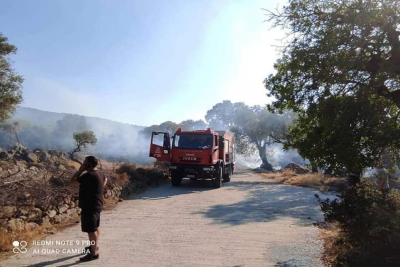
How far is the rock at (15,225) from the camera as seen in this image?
628cm

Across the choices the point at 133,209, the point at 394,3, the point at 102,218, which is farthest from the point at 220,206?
the point at 394,3

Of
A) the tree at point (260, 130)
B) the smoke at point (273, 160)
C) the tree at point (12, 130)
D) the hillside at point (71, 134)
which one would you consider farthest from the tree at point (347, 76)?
the smoke at point (273, 160)

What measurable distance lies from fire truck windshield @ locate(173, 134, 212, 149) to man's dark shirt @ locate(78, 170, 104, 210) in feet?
34.2

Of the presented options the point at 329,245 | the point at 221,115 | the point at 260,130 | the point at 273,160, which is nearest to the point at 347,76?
the point at 329,245

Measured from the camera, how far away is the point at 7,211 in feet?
21.1

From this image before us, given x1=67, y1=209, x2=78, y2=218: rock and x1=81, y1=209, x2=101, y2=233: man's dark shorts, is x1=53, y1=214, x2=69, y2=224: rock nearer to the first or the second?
x1=67, y1=209, x2=78, y2=218: rock

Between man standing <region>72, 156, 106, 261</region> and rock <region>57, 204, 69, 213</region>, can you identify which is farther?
rock <region>57, 204, 69, 213</region>

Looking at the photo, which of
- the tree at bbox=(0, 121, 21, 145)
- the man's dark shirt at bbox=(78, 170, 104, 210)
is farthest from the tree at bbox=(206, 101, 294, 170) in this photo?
the man's dark shirt at bbox=(78, 170, 104, 210)

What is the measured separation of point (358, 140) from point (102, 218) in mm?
6641

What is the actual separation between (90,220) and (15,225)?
211 cm

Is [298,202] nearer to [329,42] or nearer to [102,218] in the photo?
[102,218]

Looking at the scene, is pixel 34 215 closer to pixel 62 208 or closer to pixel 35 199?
pixel 35 199

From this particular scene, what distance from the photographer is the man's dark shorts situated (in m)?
5.41

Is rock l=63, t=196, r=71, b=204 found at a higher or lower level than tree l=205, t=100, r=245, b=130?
lower
